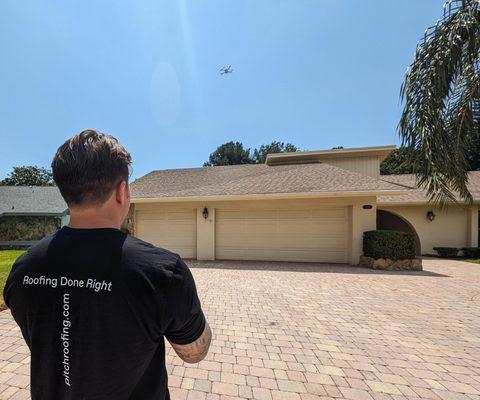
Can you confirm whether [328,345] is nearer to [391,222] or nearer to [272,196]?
[272,196]

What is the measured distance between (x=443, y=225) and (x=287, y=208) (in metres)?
8.75

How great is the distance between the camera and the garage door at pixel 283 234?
31.2ft

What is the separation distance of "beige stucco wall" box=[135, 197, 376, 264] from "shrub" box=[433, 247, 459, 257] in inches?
228

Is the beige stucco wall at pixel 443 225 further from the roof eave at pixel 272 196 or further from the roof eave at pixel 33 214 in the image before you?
the roof eave at pixel 33 214

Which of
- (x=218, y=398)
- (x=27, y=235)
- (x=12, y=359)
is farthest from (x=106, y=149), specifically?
(x=27, y=235)

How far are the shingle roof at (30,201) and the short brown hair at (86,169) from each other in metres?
19.1

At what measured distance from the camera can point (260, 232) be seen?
32.6ft

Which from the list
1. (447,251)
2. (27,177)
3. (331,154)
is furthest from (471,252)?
(27,177)

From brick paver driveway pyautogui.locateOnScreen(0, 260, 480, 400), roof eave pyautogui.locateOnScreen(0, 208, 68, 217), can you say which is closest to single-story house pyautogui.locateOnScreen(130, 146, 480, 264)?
brick paver driveway pyautogui.locateOnScreen(0, 260, 480, 400)

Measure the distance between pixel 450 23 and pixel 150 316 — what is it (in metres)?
6.36

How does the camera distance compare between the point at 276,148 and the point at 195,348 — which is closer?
the point at 195,348

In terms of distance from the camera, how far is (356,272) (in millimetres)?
7785

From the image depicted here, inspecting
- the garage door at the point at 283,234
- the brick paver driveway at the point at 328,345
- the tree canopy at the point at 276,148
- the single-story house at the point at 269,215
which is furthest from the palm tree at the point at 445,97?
the tree canopy at the point at 276,148

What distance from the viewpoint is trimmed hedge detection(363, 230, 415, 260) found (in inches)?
328
